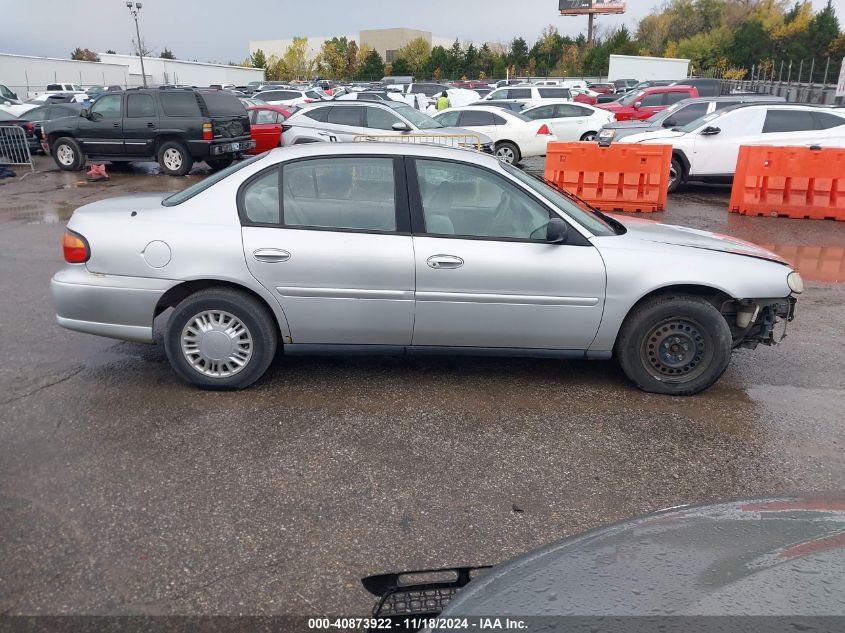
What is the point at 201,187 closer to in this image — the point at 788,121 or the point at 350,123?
the point at 350,123

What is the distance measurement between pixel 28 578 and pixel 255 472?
3.78 ft

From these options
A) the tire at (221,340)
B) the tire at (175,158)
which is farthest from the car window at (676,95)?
the tire at (221,340)

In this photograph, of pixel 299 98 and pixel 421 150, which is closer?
pixel 421 150

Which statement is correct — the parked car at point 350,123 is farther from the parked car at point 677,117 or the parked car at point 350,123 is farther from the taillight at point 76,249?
the taillight at point 76,249

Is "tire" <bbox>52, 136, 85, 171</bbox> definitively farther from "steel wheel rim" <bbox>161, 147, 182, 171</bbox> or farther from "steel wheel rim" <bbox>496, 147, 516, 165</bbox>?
"steel wheel rim" <bbox>496, 147, 516, 165</bbox>

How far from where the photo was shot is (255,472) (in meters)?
3.75

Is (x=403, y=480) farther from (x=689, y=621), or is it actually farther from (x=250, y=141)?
(x=250, y=141)

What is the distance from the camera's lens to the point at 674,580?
1.69 meters

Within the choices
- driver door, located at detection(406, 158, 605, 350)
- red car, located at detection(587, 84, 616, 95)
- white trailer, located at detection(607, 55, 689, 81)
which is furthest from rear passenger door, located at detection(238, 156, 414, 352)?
white trailer, located at detection(607, 55, 689, 81)

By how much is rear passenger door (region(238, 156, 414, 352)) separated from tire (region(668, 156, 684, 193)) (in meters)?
10.1

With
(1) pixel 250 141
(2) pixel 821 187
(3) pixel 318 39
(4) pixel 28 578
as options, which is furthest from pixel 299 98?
(3) pixel 318 39

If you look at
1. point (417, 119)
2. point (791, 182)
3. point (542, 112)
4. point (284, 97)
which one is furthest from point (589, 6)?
point (791, 182)

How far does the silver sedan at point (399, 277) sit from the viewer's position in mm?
4500

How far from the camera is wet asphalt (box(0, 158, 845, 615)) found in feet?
9.85
